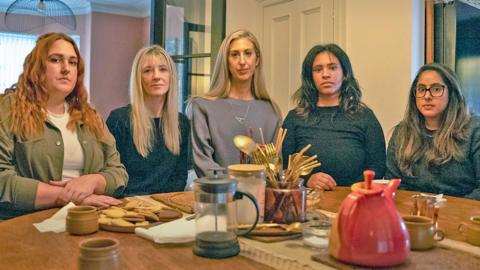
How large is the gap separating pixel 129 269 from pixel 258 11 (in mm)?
3441

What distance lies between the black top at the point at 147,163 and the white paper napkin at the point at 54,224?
2.63 ft

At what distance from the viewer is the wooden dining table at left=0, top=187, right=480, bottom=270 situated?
1.05 meters

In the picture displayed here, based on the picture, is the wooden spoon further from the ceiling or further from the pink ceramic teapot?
the ceiling

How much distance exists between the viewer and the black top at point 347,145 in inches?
93.8

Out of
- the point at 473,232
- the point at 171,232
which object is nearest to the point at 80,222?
the point at 171,232

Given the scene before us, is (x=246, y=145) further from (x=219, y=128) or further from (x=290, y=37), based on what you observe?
(x=290, y=37)

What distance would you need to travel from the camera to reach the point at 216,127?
7.92 feet

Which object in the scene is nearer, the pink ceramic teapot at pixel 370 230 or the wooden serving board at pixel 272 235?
the pink ceramic teapot at pixel 370 230

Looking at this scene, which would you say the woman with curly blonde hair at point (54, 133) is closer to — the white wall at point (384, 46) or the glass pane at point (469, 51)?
the white wall at point (384, 46)

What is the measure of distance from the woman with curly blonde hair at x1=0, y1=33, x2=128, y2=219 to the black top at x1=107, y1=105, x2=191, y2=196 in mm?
295

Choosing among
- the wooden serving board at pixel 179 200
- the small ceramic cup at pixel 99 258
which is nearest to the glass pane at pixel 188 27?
the wooden serving board at pixel 179 200

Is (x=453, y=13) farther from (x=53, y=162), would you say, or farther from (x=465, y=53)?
(x=53, y=162)

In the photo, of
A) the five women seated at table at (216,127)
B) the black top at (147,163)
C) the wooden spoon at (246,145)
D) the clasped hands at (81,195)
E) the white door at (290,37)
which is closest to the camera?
the wooden spoon at (246,145)

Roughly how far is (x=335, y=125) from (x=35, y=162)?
1.41 meters
